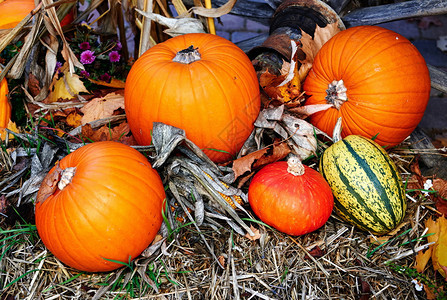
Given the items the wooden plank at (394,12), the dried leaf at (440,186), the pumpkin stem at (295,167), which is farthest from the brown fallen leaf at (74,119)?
the dried leaf at (440,186)

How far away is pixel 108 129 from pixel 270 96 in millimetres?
1156

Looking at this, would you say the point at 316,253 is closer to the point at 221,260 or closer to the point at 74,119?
the point at 221,260

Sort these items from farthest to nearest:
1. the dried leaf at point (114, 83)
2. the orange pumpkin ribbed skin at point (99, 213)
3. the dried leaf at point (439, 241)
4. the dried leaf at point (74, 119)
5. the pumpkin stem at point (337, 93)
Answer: the dried leaf at point (114, 83) < the dried leaf at point (74, 119) < the pumpkin stem at point (337, 93) < the dried leaf at point (439, 241) < the orange pumpkin ribbed skin at point (99, 213)

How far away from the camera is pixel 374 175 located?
2.09 meters

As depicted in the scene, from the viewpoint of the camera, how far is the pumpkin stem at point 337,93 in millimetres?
2480

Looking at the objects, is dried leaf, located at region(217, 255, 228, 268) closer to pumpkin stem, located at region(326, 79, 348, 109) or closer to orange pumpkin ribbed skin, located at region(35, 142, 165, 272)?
orange pumpkin ribbed skin, located at region(35, 142, 165, 272)

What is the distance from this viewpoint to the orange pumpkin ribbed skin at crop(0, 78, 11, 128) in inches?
108

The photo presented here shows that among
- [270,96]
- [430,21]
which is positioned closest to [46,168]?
[270,96]

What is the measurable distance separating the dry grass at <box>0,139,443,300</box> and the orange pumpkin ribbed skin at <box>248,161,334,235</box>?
128 millimetres

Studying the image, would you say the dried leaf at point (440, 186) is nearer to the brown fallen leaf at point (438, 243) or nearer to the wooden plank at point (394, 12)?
the brown fallen leaf at point (438, 243)

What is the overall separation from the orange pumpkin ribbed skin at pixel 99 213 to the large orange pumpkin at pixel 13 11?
63.1 inches

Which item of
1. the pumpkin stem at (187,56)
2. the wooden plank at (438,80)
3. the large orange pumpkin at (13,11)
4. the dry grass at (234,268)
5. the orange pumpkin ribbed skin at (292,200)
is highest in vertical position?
the large orange pumpkin at (13,11)

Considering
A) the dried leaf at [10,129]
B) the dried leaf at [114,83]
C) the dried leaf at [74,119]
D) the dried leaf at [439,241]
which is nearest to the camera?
the dried leaf at [439,241]

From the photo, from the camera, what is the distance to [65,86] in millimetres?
2916
